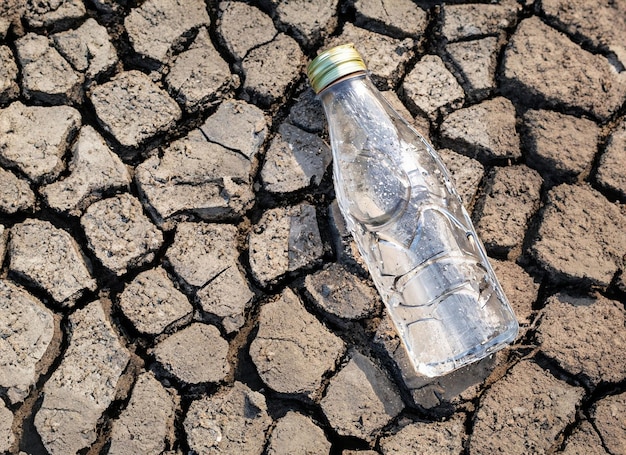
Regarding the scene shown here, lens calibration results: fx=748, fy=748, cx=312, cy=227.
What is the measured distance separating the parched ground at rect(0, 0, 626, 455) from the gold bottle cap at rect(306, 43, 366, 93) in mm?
260

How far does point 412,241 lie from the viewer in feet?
7.52

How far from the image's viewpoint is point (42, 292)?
2320 mm

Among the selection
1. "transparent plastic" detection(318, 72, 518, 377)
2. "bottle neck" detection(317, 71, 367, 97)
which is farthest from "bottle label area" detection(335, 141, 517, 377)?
"bottle neck" detection(317, 71, 367, 97)

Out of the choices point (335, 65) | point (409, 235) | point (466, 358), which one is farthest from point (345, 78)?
point (466, 358)

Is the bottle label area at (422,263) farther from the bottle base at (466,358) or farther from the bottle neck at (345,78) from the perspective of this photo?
the bottle neck at (345,78)

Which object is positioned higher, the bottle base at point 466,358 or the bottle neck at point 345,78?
the bottle neck at point 345,78

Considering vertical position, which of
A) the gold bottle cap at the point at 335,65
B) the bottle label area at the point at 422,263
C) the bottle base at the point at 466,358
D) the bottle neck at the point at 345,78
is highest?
the gold bottle cap at the point at 335,65

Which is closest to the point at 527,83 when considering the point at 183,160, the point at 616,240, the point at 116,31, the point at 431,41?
the point at 431,41

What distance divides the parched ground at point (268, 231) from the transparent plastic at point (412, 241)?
86 mm

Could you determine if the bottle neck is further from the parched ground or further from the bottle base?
the bottle base

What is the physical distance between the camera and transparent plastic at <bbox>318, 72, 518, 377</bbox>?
229cm

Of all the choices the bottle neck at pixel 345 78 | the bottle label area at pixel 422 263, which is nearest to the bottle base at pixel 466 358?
the bottle label area at pixel 422 263

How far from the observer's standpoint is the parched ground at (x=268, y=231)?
7.53 feet

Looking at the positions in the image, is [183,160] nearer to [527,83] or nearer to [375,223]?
[375,223]
